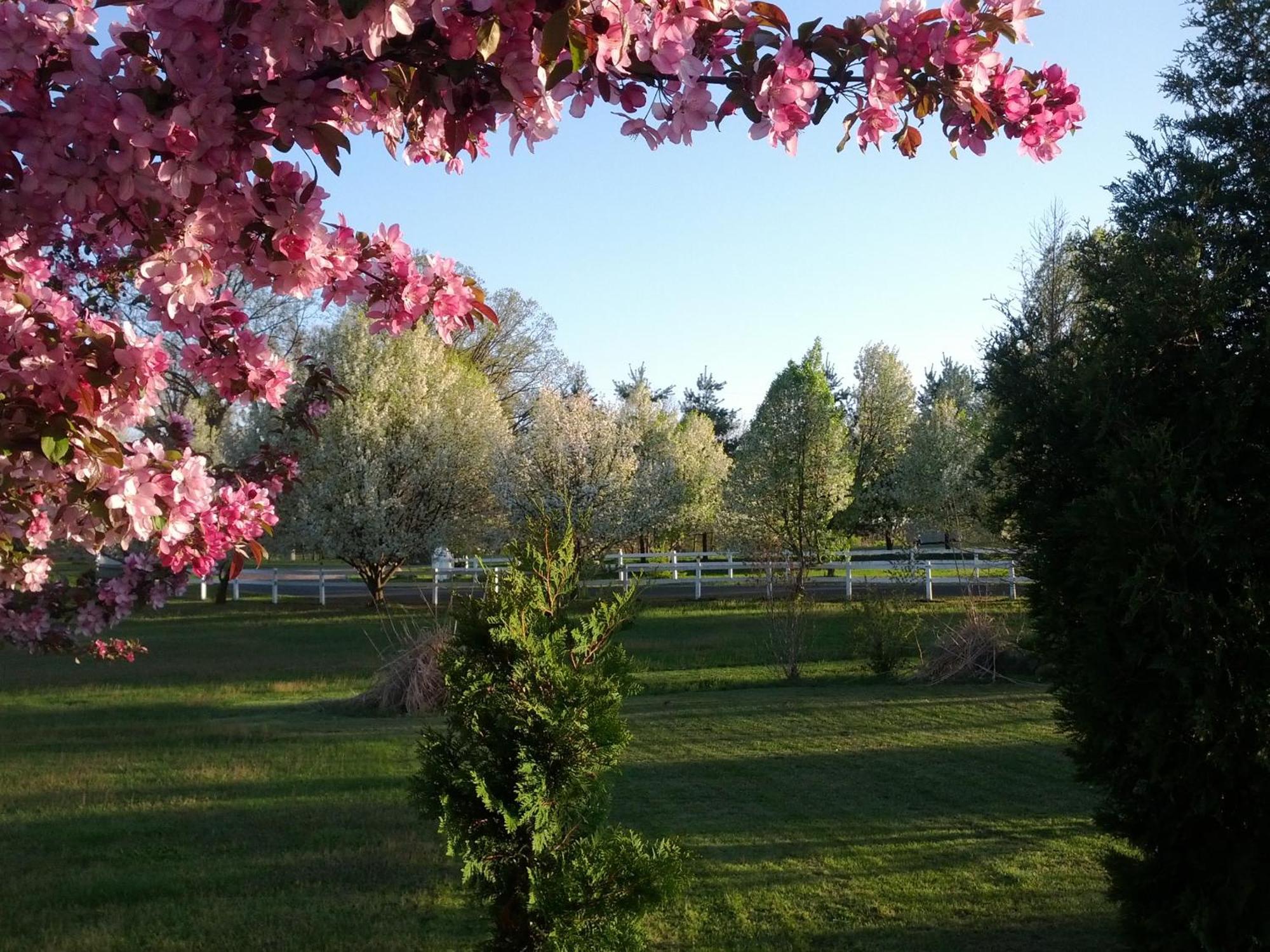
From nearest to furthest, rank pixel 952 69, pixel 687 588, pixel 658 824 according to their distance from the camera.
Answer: pixel 952 69 < pixel 658 824 < pixel 687 588

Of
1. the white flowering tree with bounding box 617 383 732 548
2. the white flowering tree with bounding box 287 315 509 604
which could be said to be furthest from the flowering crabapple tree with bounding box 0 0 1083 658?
the white flowering tree with bounding box 617 383 732 548

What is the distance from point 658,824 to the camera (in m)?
7.16

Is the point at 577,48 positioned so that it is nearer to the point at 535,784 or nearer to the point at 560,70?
the point at 560,70

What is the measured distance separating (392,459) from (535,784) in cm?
2583

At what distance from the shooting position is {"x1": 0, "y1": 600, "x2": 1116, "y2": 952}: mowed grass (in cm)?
539

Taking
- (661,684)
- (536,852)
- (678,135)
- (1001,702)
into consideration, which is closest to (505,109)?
(678,135)

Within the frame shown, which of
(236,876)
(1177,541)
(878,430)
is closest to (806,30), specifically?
(1177,541)

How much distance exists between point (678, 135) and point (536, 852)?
322 centimetres

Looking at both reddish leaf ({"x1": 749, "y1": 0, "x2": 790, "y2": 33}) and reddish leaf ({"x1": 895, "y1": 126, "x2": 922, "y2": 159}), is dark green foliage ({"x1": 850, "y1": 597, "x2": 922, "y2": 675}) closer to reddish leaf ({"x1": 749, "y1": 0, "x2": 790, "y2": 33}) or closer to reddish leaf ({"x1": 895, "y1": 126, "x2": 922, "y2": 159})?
reddish leaf ({"x1": 895, "y1": 126, "x2": 922, "y2": 159})

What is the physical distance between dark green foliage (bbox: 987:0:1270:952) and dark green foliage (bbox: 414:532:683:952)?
1.90 meters

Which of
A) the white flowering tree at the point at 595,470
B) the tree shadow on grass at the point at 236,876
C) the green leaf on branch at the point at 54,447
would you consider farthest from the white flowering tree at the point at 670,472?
the green leaf on branch at the point at 54,447

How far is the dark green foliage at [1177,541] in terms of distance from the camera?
3902 mm

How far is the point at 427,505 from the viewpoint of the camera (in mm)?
29875

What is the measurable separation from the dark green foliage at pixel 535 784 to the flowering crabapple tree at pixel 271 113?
2.08 metres
